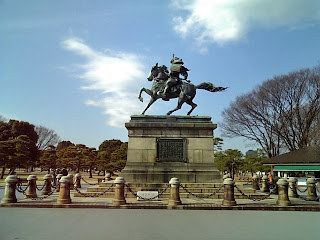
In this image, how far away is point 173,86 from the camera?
1587 cm

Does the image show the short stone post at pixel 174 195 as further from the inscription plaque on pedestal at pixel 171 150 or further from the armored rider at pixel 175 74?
the armored rider at pixel 175 74

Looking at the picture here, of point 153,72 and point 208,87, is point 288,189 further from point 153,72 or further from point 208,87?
point 153,72

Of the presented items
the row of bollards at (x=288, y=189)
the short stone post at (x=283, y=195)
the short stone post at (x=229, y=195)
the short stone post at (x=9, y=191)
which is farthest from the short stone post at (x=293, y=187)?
the short stone post at (x=9, y=191)

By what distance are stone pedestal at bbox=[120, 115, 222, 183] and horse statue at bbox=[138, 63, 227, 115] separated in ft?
4.56

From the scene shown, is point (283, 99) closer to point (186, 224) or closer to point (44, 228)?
point (186, 224)

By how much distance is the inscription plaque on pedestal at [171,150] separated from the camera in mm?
14109

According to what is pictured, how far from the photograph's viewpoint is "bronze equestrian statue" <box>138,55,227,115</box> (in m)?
15.8

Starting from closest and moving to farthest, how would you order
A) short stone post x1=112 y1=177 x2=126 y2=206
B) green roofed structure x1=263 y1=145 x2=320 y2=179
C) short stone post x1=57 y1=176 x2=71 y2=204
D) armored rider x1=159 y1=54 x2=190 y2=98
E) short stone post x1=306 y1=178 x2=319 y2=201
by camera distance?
short stone post x1=112 y1=177 x2=126 y2=206
short stone post x1=57 y1=176 x2=71 y2=204
short stone post x1=306 y1=178 x2=319 y2=201
armored rider x1=159 y1=54 x2=190 y2=98
green roofed structure x1=263 y1=145 x2=320 y2=179

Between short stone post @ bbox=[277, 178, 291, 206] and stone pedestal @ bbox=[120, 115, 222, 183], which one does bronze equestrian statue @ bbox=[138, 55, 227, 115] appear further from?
short stone post @ bbox=[277, 178, 291, 206]

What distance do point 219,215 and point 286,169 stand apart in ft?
73.7

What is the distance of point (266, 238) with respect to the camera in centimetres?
620

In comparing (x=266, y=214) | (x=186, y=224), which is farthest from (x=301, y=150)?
(x=186, y=224)

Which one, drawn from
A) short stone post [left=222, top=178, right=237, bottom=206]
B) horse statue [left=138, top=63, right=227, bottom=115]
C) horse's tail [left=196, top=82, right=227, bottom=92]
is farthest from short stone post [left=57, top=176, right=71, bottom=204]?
horse's tail [left=196, top=82, right=227, bottom=92]

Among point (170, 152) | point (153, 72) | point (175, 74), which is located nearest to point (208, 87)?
point (175, 74)
